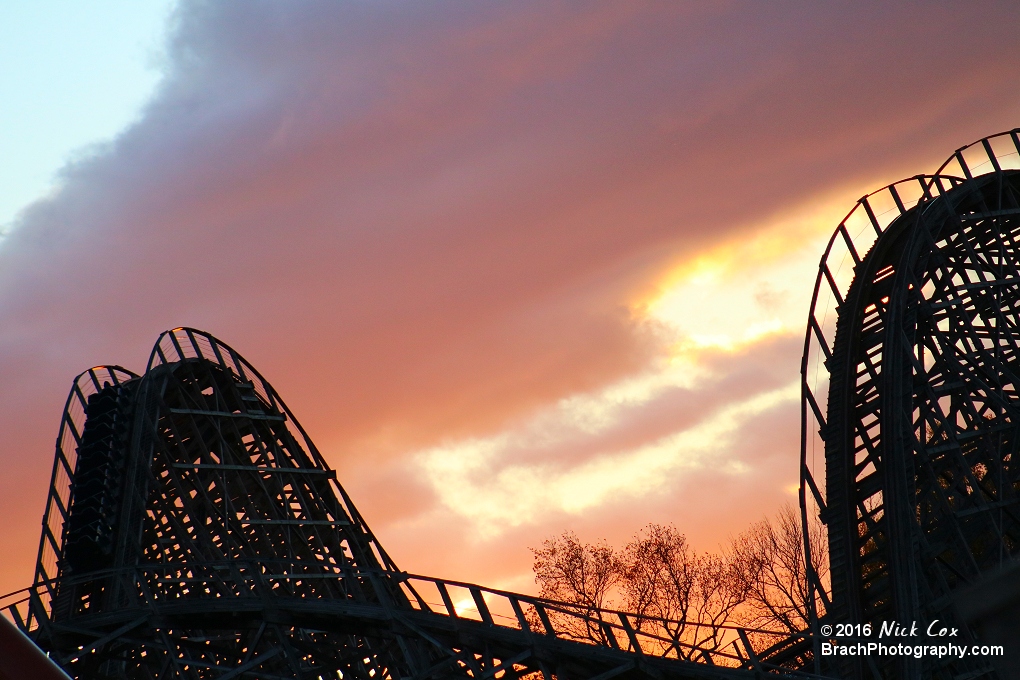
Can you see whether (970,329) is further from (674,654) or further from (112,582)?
(674,654)

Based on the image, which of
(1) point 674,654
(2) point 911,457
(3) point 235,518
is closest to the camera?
(2) point 911,457

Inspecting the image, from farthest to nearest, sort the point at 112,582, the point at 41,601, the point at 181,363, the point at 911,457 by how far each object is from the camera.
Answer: the point at 181,363, the point at 112,582, the point at 41,601, the point at 911,457

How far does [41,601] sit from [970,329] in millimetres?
18111

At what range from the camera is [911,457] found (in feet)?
50.4

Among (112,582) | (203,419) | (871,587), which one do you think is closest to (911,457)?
(871,587)

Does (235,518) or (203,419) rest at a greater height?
(203,419)

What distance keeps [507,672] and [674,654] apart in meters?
30.7

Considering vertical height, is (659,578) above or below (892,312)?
below

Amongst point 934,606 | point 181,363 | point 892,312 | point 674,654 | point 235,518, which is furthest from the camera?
point 674,654

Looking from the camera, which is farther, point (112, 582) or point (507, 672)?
point (112, 582)

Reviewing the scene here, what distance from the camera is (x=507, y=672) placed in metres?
15.6

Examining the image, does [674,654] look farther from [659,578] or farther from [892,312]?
[892,312]

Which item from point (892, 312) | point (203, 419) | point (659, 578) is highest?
point (203, 419)

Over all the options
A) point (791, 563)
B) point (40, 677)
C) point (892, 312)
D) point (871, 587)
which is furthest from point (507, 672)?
point (791, 563)
